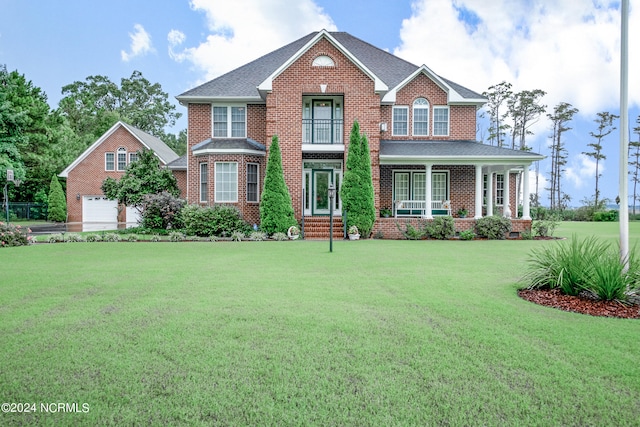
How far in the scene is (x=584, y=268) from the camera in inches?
233

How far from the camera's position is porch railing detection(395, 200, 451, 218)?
1927 cm

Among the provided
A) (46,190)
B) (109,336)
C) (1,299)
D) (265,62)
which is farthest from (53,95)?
(109,336)

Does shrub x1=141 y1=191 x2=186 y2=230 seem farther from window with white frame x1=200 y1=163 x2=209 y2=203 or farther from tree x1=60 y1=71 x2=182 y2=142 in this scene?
tree x1=60 y1=71 x2=182 y2=142

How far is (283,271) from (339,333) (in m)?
4.18

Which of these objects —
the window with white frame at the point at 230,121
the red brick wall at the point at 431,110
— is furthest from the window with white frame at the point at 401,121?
the window with white frame at the point at 230,121

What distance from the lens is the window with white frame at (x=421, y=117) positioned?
790 inches

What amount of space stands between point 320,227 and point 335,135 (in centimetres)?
460

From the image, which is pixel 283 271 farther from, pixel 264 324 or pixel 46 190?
pixel 46 190

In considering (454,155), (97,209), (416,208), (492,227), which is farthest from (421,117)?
(97,209)

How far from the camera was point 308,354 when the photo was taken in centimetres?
366

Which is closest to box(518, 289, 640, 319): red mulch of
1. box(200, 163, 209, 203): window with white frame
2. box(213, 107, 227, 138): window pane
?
box(200, 163, 209, 203): window with white frame

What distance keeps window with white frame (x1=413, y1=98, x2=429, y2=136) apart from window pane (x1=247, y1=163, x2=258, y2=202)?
28.1ft

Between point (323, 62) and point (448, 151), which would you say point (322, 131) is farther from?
point (448, 151)

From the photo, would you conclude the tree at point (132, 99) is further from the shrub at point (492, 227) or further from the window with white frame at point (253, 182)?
the shrub at point (492, 227)
